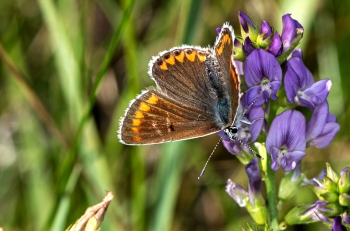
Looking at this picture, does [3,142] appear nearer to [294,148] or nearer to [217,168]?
[217,168]

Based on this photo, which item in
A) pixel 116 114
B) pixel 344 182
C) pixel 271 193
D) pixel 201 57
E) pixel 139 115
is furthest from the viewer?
pixel 116 114

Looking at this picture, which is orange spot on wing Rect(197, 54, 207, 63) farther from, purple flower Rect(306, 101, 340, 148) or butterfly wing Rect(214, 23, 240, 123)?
purple flower Rect(306, 101, 340, 148)

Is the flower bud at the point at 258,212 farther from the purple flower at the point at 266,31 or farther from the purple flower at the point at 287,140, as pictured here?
the purple flower at the point at 266,31

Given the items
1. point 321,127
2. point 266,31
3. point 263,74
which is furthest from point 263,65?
point 321,127

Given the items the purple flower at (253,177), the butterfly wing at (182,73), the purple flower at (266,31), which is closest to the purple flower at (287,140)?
the purple flower at (253,177)

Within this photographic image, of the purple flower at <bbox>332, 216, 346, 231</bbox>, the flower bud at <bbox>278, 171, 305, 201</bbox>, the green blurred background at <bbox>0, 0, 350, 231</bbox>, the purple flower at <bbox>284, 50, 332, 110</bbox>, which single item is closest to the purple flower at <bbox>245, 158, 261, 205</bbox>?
the flower bud at <bbox>278, 171, 305, 201</bbox>

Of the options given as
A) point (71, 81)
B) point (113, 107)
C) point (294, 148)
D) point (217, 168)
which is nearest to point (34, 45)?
point (113, 107)

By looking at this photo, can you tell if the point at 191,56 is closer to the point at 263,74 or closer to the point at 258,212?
the point at 263,74
